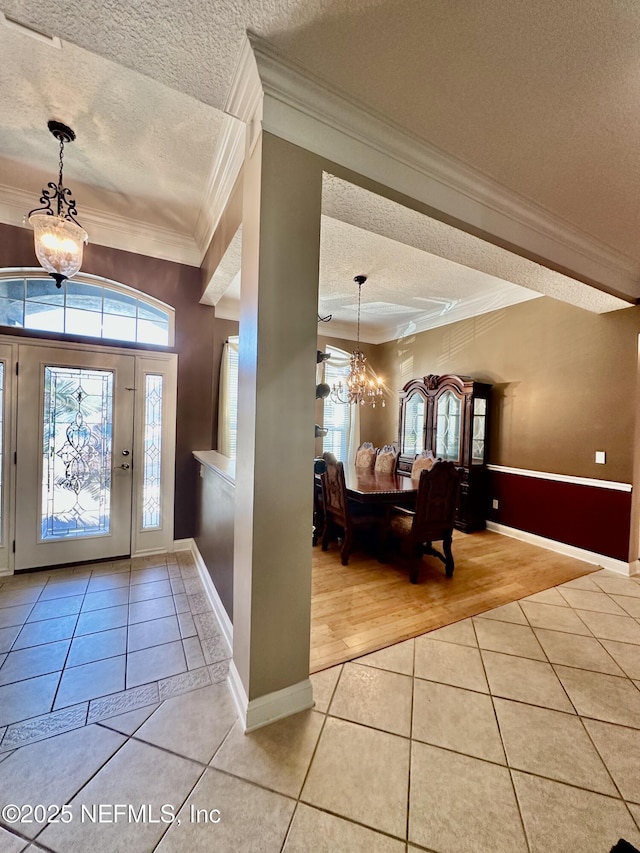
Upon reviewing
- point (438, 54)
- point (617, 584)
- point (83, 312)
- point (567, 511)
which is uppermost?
point (438, 54)

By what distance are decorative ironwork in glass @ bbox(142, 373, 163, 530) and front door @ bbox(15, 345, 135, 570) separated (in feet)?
0.43

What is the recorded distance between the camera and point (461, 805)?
46.6 inches

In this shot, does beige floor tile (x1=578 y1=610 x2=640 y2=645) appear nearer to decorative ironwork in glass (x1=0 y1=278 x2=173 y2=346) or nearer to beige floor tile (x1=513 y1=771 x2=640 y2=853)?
beige floor tile (x1=513 y1=771 x2=640 y2=853)

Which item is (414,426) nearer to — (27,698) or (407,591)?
(407,591)

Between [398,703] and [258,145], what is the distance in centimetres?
266

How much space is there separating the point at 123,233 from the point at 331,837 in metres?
4.06

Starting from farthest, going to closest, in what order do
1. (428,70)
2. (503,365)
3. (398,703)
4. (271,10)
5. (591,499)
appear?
(503,365) < (591,499) < (398,703) < (428,70) < (271,10)

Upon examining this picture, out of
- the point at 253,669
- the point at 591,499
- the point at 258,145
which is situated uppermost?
the point at 258,145

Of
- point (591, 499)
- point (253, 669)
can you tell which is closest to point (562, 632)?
point (591, 499)

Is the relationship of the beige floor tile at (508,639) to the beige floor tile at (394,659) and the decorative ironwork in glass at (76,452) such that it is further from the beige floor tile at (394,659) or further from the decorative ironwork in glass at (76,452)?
the decorative ironwork in glass at (76,452)

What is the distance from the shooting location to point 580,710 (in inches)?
63.7

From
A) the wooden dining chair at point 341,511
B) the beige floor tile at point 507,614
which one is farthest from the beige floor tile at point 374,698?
the wooden dining chair at point 341,511

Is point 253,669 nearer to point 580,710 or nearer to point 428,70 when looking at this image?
point 580,710

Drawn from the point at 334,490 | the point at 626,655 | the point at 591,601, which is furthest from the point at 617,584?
the point at 334,490
